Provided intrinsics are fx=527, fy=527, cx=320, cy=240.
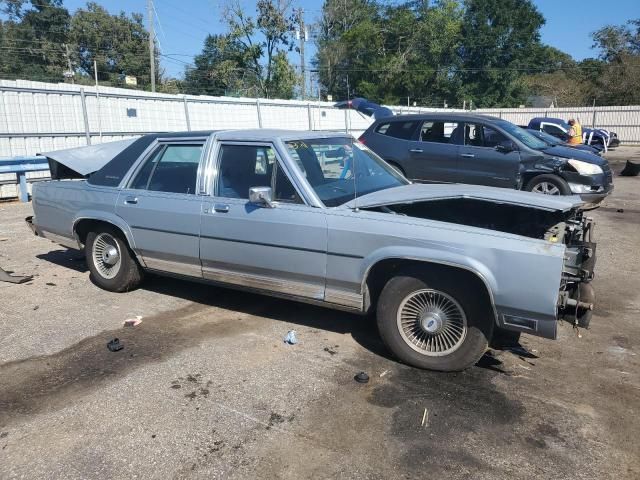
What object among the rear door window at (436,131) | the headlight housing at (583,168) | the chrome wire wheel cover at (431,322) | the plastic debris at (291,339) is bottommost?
the plastic debris at (291,339)

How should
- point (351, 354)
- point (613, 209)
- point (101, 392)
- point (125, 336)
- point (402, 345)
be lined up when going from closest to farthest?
point (101, 392)
point (402, 345)
point (351, 354)
point (125, 336)
point (613, 209)

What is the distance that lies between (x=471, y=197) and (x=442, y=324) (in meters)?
1.04

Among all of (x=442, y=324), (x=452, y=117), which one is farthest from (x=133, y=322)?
(x=452, y=117)

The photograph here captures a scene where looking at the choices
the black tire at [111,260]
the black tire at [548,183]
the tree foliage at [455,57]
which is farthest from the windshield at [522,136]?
the tree foliage at [455,57]

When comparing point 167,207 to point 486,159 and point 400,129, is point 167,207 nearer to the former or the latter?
point 486,159

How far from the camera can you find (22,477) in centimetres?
276

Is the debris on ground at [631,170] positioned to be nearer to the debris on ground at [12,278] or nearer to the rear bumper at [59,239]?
the rear bumper at [59,239]

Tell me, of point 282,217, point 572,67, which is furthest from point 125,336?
point 572,67

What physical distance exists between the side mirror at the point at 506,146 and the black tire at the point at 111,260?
712cm

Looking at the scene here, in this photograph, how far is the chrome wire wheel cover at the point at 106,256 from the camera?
553 cm

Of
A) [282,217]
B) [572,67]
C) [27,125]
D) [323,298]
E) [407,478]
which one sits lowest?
[407,478]

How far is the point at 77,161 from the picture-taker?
640 centimetres

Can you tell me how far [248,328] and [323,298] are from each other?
90cm

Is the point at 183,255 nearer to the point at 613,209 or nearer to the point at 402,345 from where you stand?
the point at 402,345
